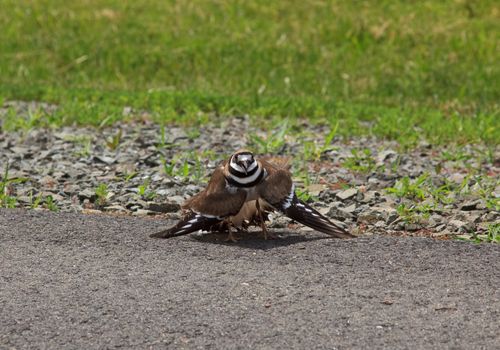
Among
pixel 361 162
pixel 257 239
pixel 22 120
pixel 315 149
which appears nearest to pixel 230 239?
pixel 257 239

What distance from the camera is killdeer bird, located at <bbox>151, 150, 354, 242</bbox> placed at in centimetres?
718

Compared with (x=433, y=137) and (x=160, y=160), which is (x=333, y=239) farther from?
(x=433, y=137)

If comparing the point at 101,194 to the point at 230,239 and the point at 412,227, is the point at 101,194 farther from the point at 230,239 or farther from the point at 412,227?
the point at 412,227

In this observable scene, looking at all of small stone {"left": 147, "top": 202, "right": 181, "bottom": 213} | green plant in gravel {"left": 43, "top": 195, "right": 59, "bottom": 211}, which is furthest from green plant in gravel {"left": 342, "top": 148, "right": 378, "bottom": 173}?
green plant in gravel {"left": 43, "top": 195, "right": 59, "bottom": 211}

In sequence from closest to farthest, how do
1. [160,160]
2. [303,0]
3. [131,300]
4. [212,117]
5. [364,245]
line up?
[131,300] < [364,245] < [160,160] < [212,117] < [303,0]

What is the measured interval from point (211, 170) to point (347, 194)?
5.22 feet

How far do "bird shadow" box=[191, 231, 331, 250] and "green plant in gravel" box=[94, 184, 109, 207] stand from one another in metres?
1.25

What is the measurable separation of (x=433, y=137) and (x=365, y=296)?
17.8 feet

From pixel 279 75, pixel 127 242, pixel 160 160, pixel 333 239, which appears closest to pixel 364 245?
pixel 333 239

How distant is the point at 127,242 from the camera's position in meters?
7.21

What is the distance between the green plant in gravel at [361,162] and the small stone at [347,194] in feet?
3.27

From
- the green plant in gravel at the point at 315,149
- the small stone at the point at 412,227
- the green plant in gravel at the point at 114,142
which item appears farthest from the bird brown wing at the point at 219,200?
the green plant in gravel at the point at 114,142

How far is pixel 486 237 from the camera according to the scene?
295 inches

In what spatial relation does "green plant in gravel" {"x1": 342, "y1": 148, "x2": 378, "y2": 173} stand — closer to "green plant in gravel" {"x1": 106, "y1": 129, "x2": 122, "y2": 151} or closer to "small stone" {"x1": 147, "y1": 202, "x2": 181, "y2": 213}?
"small stone" {"x1": 147, "y1": 202, "x2": 181, "y2": 213}
